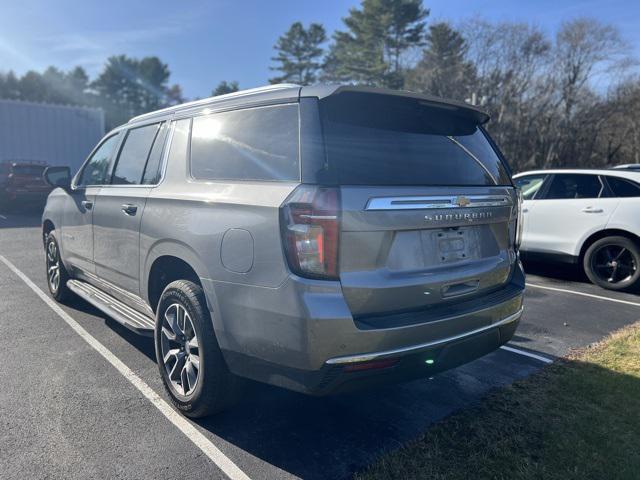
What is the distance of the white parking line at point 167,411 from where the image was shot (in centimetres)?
262

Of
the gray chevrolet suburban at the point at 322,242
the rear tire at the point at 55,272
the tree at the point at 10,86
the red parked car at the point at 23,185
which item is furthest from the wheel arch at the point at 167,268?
the tree at the point at 10,86

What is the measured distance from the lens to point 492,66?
32.1 m

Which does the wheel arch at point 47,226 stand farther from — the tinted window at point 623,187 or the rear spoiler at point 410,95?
the tinted window at point 623,187

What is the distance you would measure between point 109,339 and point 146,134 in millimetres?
1894

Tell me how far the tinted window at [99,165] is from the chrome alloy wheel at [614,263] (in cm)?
640

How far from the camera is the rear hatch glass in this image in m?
2.38

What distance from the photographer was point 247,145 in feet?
9.34

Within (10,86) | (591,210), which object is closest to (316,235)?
(591,210)

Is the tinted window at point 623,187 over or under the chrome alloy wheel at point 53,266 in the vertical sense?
over

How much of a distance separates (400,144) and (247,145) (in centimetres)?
88

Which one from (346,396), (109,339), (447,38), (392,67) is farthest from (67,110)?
(447,38)

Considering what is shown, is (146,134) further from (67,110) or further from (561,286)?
(67,110)

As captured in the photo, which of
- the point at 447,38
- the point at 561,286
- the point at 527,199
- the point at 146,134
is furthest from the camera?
the point at 447,38

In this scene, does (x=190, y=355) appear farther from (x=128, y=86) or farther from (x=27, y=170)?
(x=128, y=86)
